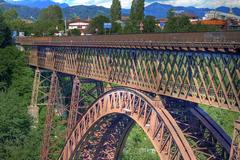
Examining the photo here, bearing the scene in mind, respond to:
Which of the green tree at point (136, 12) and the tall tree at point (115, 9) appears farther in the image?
the tall tree at point (115, 9)

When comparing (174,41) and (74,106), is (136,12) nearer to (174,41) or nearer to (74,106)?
(74,106)

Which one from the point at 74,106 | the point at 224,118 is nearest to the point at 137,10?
the point at 224,118

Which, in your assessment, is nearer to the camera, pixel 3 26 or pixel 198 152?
pixel 198 152

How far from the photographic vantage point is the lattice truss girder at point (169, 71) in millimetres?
23859

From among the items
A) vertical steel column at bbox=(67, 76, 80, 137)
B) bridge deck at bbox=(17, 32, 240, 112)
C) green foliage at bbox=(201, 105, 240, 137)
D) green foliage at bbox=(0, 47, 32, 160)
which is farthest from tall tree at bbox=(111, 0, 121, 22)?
vertical steel column at bbox=(67, 76, 80, 137)

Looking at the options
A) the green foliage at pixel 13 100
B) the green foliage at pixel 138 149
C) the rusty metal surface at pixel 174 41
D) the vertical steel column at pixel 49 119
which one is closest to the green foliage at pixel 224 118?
the green foliage at pixel 138 149

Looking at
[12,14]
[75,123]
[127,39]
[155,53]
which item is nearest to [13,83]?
[75,123]

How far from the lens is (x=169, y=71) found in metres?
28.6

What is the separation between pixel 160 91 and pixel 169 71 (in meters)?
1.44

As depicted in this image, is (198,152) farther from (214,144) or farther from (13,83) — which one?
(13,83)

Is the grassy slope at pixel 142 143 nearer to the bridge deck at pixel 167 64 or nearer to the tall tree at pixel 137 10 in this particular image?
the bridge deck at pixel 167 64

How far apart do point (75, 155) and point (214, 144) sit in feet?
53.3

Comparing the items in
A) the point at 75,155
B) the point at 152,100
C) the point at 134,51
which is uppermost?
the point at 134,51

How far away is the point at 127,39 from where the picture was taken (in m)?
34.0
